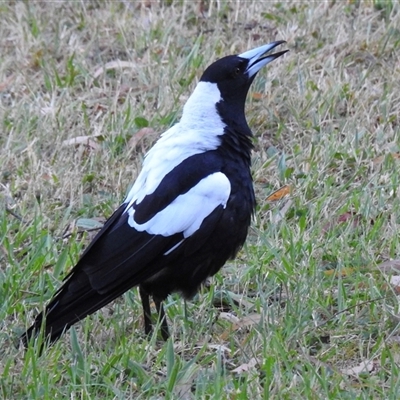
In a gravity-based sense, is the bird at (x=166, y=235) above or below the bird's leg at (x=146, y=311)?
above

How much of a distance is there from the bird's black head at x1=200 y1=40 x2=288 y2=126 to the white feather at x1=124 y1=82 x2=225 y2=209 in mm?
37

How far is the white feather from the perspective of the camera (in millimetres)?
3844

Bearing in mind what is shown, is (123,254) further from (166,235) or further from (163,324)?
(163,324)

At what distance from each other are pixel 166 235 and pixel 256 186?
1.43m

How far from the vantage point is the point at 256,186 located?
16.6 ft

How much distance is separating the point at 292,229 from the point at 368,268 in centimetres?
46

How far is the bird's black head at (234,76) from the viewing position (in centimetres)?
419

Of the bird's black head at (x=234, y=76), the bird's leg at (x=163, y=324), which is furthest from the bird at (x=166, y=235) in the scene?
the bird's black head at (x=234, y=76)

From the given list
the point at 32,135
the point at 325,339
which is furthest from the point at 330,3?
the point at 325,339

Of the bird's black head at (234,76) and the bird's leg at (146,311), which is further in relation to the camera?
the bird's black head at (234,76)

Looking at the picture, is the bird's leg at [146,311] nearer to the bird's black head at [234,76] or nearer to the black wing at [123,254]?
the black wing at [123,254]

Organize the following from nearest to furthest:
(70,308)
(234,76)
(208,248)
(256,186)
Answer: (70,308) < (208,248) < (234,76) < (256,186)

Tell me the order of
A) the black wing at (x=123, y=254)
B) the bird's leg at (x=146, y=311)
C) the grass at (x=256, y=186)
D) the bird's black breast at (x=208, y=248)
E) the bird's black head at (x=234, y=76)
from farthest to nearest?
the bird's black head at (x=234, y=76) → the bird's leg at (x=146, y=311) → the bird's black breast at (x=208, y=248) → the black wing at (x=123, y=254) → the grass at (x=256, y=186)

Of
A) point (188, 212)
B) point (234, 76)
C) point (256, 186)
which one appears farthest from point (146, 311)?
point (256, 186)
